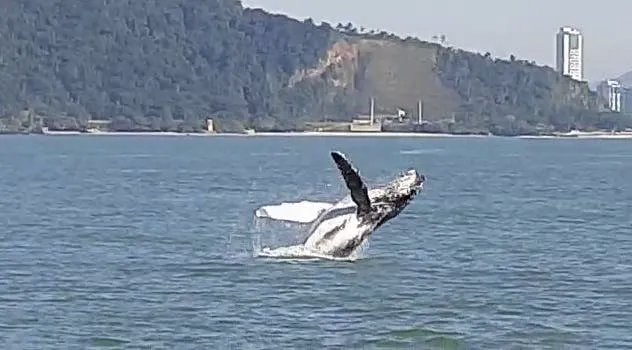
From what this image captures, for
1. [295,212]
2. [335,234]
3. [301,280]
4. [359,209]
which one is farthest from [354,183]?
[335,234]

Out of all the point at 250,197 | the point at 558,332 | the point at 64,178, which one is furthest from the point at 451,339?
the point at 64,178

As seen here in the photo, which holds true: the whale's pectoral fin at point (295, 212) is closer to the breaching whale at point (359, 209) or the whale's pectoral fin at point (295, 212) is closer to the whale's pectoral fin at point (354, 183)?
the breaching whale at point (359, 209)

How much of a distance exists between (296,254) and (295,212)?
4.69 m

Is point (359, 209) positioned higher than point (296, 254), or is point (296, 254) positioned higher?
point (359, 209)

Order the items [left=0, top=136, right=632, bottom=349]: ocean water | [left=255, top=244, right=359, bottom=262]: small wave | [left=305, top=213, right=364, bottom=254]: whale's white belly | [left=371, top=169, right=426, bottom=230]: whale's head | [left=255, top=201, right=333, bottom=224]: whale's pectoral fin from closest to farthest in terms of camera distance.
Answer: [left=0, top=136, right=632, bottom=349]: ocean water < [left=255, top=201, right=333, bottom=224]: whale's pectoral fin < [left=371, top=169, right=426, bottom=230]: whale's head < [left=305, top=213, right=364, bottom=254]: whale's white belly < [left=255, top=244, right=359, bottom=262]: small wave

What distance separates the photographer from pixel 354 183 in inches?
1603

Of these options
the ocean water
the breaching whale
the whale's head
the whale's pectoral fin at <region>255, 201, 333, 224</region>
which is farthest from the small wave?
the whale's head

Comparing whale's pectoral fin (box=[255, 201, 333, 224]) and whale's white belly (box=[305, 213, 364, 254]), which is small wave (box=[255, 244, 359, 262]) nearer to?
whale's white belly (box=[305, 213, 364, 254])

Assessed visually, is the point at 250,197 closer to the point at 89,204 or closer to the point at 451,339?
the point at 89,204

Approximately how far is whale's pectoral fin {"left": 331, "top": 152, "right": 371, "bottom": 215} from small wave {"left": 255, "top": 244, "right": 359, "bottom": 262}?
13.3 ft

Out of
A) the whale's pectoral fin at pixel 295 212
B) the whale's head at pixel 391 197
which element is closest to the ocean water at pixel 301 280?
the whale's pectoral fin at pixel 295 212

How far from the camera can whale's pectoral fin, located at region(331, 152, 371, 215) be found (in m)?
40.2

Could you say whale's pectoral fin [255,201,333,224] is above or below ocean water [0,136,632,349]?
above

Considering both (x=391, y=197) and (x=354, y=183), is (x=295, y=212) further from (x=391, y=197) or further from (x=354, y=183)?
(x=391, y=197)
